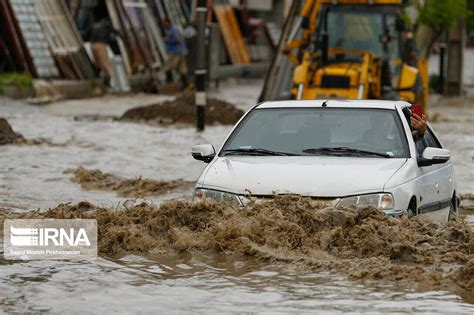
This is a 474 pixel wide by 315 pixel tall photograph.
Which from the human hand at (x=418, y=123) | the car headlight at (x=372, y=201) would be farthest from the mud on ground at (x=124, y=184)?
the car headlight at (x=372, y=201)

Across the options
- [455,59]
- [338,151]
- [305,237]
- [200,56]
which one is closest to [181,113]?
[200,56]

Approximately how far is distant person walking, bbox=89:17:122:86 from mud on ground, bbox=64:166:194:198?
17374 mm

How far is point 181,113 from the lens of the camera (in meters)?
28.6

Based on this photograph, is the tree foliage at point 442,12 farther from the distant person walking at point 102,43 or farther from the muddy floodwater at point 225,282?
the muddy floodwater at point 225,282

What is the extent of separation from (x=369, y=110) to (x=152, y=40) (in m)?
28.0

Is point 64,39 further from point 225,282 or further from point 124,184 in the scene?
point 225,282

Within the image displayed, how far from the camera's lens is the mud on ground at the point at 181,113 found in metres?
28.5

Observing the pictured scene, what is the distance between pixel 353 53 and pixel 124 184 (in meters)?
8.81

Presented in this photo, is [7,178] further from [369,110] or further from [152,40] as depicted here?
[152,40]

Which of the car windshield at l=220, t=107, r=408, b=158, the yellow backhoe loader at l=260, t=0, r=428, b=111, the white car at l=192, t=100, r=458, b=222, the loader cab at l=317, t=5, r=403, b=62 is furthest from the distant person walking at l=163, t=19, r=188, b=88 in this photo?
the car windshield at l=220, t=107, r=408, b=158

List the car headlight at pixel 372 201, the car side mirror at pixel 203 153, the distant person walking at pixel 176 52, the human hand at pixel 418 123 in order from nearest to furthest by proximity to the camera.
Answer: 1. the car headlight at pixel 372 201
2. the car side mirror at pixel 203 153
3. the human hand at pixel 418 123
4. the distant person walking at pixel 176 52

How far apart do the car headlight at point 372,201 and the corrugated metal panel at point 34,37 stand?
23612mm

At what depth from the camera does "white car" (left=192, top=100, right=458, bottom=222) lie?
11266 millimetres

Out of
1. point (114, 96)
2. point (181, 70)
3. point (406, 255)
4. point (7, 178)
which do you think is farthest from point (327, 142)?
point (181, 70)
